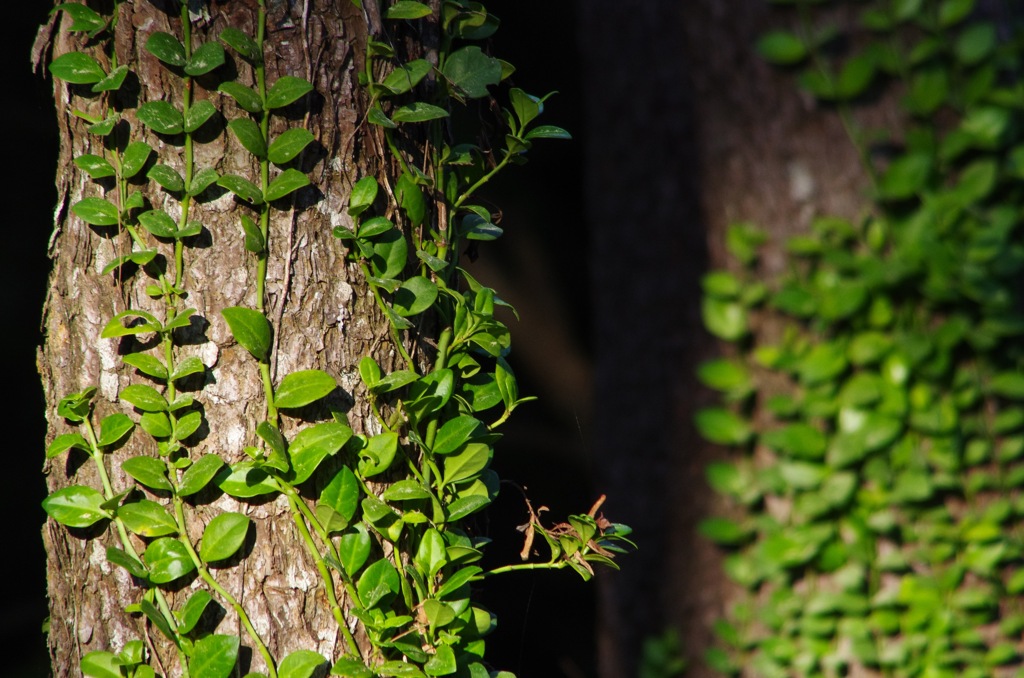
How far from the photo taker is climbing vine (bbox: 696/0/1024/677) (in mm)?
1362

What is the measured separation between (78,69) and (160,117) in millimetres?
84

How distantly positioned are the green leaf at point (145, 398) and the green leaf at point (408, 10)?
0.38 metres

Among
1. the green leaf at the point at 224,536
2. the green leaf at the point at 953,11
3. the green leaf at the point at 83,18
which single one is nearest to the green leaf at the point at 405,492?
the green leaf at the point at 224,536

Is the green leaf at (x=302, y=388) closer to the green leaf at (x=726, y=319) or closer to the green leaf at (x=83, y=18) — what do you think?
the green leaf at (x=83, y=18)

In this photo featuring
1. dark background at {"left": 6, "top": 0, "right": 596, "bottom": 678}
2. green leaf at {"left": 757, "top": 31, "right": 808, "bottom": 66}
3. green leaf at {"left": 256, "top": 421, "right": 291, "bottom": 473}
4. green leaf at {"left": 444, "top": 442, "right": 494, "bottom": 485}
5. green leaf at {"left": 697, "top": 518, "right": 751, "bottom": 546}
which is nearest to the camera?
green leaf at {"left": 256, "top": 421, "right": 291, "bottom": 473}

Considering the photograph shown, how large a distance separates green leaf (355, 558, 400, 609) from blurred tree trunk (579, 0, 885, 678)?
1.01 m

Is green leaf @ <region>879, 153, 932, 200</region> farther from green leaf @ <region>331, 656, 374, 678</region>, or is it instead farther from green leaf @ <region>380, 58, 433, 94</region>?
green leaf @ <region>331, 656, 374, 678</region>

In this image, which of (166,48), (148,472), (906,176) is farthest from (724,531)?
(166,48)

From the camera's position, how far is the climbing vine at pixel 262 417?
67cm

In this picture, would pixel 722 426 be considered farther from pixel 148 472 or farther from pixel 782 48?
pixel 148 472

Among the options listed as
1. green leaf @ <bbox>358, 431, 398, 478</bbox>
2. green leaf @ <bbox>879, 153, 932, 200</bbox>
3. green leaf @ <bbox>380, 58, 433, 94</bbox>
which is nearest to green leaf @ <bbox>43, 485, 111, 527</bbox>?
green leaf @ <bbox>358, 431, 398, 478</bbox>

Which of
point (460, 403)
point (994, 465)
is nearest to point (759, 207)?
point (994, 465)

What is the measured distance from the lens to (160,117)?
0.67 m

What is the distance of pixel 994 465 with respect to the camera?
142 cm
